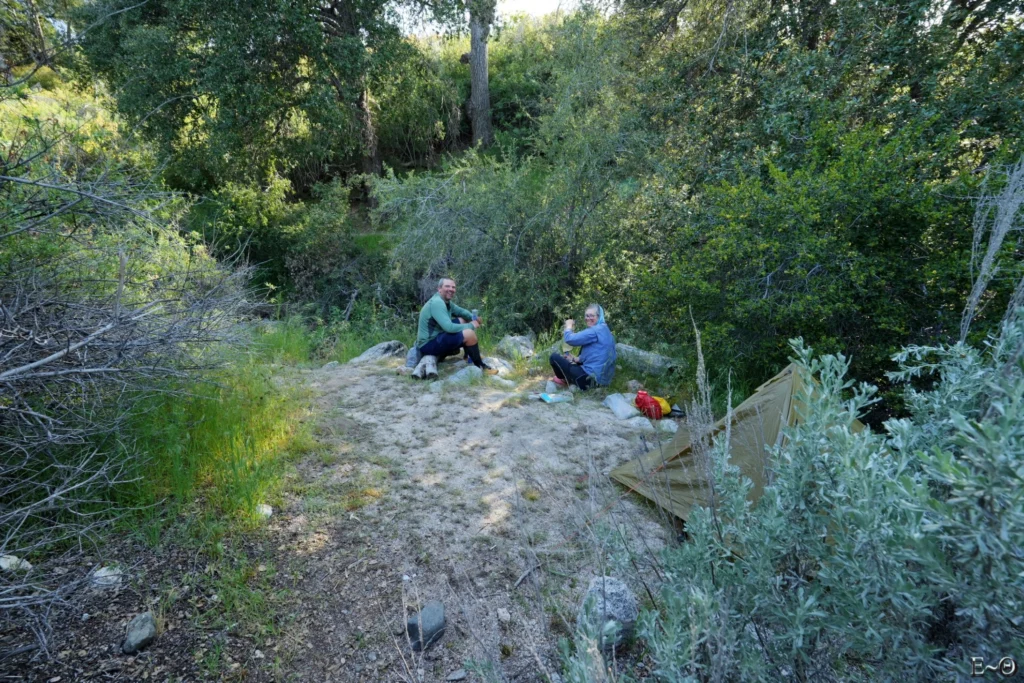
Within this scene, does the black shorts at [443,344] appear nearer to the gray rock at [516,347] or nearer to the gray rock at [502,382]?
the gray rock at [502,382]

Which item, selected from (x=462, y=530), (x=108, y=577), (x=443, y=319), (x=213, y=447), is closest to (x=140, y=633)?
(x=108, y=577)

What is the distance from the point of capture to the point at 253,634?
282cm

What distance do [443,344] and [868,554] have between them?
5545mm

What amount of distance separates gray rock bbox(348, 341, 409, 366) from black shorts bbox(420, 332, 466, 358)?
1.21m

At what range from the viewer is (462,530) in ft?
11.9

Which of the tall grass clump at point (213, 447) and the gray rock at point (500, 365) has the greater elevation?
the tall grass clump at point (213, 447)

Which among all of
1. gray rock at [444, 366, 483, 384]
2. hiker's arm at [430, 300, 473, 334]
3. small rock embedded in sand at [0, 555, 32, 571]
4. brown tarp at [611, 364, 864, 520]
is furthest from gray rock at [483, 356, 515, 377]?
small rock embedded in sand at [0, 555, 32, 571]

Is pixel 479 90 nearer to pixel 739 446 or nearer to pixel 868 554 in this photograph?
pixel 739 446

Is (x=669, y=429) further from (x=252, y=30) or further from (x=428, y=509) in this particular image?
(x=252, y=30)

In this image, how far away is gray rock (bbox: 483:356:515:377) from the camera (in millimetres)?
6594

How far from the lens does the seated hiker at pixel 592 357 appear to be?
588 centimetres

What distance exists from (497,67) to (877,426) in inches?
606

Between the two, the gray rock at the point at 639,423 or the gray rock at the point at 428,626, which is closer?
the gray rock at the point at 428,626

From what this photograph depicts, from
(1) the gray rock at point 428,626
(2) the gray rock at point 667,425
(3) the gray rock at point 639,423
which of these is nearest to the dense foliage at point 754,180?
(2) the gray rock at point 667,425
